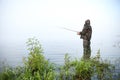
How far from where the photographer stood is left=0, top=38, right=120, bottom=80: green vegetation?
784cm

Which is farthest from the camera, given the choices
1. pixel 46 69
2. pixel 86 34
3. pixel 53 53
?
pixel 53 53

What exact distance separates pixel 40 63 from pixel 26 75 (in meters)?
0.46

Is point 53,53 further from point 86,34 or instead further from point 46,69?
point 46,69

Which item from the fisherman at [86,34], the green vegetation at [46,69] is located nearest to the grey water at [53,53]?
the fisherman at [86,34]

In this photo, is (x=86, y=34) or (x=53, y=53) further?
(x=53, y=53)

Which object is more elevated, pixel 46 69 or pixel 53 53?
pixel 53 53

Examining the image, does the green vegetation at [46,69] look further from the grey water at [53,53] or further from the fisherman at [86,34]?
the grey water at [53,53]

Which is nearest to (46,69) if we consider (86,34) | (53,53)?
(86,34)

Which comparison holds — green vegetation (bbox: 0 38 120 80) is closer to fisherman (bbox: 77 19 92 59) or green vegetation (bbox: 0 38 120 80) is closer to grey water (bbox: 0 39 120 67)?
fisherman (bbox: 77 19 92 59)

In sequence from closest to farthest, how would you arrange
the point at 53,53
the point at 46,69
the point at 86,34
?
the point at 46,69 → the point at 86,34 → the point at 53,53

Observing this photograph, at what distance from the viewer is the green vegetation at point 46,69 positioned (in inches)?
309

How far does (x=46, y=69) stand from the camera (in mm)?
7895

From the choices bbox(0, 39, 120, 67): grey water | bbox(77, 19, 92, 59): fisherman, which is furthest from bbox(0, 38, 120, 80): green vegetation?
bbox(0, 39, 120, 67): grey water

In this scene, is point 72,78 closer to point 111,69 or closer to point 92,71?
point 92,71
